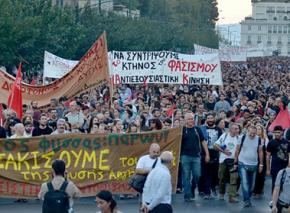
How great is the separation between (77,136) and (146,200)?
14.7 feet

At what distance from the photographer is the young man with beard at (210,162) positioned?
17.7 meters

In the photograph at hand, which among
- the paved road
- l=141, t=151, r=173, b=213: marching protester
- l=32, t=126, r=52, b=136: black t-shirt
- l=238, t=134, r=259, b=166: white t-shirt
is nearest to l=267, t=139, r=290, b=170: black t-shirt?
l=238, t=134, r=259, b=166: white t-shirt

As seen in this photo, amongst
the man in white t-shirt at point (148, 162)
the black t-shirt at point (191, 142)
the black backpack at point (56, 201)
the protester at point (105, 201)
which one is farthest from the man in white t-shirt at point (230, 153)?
the protester at point (105, 201)

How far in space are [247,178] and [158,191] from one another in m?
4.92

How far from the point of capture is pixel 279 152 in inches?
639

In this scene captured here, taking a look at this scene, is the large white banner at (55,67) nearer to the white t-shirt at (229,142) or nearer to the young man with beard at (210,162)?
the young man with beard at (210,162)

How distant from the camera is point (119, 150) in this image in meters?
17.0

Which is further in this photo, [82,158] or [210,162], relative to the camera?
[210,162]

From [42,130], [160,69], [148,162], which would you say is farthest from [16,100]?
[160,69]

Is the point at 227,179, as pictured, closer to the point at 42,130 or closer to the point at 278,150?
the point at 278,150

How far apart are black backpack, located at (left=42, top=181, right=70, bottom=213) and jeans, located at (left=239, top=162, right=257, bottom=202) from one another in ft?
19.4

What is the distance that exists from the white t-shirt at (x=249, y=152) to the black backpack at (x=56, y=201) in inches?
236

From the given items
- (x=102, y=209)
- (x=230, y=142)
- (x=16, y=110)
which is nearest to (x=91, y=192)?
(x=230, y=142)

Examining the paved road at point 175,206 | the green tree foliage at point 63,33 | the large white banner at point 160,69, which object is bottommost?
the paved road at point 175,206
